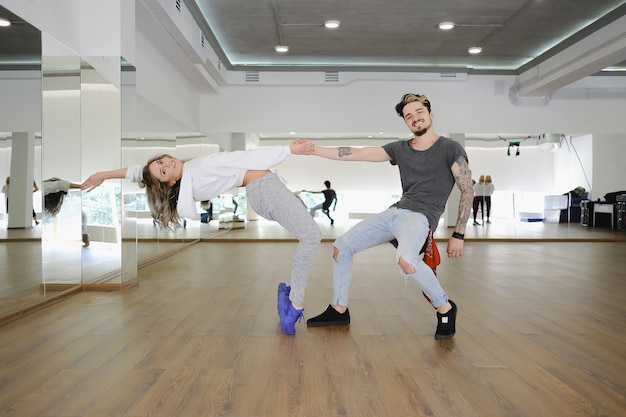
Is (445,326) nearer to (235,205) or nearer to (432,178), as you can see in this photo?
(432,178)

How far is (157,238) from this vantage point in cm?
750

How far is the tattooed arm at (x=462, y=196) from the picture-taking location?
10.6ft

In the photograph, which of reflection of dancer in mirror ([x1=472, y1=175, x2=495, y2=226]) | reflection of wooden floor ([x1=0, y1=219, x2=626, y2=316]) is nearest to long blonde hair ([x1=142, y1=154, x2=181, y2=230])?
reflection of wooden floor ([x1=0, y1=219, x2=626, y2=316])

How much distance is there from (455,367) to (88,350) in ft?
6.13

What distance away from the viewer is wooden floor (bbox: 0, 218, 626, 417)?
7.43ft

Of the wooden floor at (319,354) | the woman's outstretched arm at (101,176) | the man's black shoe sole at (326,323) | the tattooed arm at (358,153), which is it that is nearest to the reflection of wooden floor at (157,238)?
the wooden floor at (319,354)

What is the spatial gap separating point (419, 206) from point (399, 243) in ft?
0.89

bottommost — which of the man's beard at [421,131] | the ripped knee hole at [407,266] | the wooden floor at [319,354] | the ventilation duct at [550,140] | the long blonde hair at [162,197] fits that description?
the wooden floor at [319,354]

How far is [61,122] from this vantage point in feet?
14.8

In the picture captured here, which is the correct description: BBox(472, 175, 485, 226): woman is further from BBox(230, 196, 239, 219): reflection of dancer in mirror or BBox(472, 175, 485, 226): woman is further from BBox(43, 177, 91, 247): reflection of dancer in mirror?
BBox(43, 177, 91, 247): reflection of dancer in mirror

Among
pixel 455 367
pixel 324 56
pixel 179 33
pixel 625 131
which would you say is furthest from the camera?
pixel 625 131

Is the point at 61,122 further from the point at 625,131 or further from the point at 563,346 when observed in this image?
the point at 625,131

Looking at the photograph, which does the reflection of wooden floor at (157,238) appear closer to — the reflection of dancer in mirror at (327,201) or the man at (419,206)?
the reflection of dancer in mirror at (327,201)

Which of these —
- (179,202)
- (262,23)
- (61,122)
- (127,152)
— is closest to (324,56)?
(262,23)
